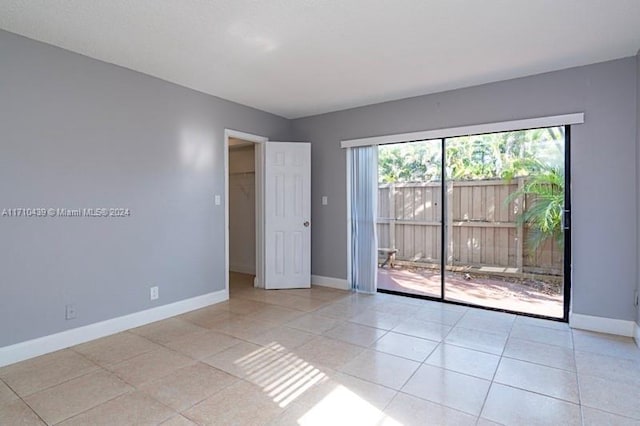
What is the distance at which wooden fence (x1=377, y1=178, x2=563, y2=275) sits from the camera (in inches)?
147

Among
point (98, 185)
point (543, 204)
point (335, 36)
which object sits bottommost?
point (543, 204)

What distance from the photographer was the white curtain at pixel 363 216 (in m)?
4.55

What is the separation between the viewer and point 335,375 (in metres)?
2.38

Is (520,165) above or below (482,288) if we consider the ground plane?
above

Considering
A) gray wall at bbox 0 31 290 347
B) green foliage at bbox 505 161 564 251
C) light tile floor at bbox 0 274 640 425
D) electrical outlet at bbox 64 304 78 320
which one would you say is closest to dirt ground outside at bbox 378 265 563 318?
light tile floor at bbox 0 274 640 425

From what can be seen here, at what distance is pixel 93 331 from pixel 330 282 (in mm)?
2934

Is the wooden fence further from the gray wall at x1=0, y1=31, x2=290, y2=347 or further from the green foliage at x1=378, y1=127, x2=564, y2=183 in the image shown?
the gray wall at x1=0, y1=31, x2=290, y2=347

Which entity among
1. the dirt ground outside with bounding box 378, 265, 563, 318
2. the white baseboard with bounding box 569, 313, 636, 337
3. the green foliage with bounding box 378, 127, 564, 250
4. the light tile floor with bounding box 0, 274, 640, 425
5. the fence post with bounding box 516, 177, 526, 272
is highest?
the green foliage with bounding box 378, 127, 564, 250

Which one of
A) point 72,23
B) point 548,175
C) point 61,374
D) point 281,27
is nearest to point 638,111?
point 548,175

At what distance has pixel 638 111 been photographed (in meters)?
2.98

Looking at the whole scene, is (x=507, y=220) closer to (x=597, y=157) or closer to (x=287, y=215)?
(x=597, y=157)

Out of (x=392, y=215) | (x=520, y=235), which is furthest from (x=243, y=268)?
(x=520, y=235)

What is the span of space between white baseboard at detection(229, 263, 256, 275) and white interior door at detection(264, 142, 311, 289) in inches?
54.8

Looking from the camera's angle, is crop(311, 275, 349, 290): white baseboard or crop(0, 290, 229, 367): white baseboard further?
crop(311, 275, 349, 290): white baseboard
